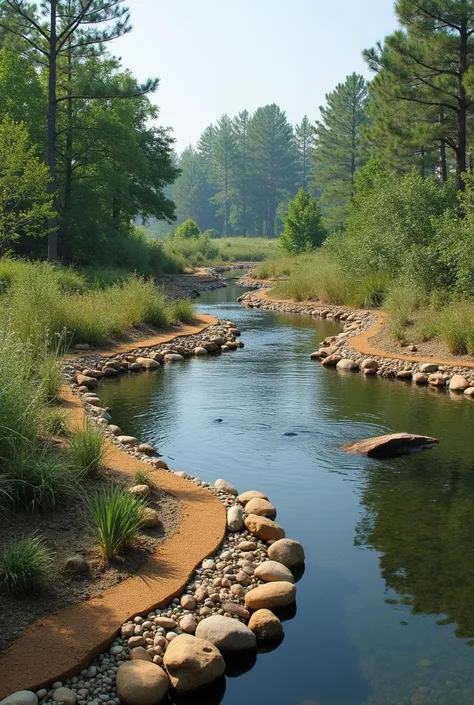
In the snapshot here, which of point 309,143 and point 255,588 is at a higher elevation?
point 309,143

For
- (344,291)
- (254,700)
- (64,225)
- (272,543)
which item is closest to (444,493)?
(272,543)

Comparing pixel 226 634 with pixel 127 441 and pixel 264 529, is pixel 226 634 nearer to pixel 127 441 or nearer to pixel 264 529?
pixel 264 529

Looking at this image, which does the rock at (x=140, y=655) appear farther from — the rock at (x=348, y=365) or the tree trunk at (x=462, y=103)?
the tree trunk at (x=462, y=103)

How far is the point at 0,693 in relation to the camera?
396cm

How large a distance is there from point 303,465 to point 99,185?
22.2 metres

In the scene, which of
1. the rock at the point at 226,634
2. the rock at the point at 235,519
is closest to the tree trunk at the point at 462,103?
the rock at the point at 235,519

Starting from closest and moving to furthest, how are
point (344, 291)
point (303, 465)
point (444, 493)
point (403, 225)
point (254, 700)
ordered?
point (254, 700), point (444, 493), point (303, 465), point (403, 225), point (344, 291)

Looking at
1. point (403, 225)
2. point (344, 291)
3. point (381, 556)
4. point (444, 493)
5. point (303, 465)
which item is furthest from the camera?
point (344, 291)

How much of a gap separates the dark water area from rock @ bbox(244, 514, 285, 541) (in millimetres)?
308

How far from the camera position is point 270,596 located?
5.36m

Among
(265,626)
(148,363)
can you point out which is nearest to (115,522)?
(265,626)

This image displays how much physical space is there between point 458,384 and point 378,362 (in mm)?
2318

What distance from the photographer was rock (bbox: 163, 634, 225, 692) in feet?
14.5

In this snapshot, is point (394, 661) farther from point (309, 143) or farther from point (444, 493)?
point (309, 143)
